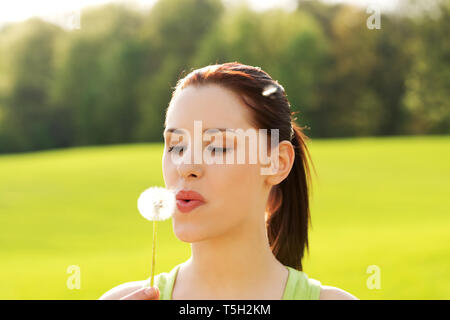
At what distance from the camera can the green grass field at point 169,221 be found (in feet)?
26.1

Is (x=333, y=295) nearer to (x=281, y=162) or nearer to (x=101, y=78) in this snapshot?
(x=281, y=162)

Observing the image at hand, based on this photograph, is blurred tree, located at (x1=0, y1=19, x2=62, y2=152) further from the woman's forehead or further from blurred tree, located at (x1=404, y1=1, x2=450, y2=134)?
the woman's forehead

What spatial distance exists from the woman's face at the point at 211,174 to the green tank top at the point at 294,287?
0.89ft

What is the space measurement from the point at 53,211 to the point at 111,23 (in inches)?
1181

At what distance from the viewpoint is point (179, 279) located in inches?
94.3

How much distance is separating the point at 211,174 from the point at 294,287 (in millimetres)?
561

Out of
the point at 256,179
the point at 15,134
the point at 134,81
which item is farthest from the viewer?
the point at 134,81

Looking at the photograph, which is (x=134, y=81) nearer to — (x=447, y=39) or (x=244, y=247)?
(x=447, y=39)

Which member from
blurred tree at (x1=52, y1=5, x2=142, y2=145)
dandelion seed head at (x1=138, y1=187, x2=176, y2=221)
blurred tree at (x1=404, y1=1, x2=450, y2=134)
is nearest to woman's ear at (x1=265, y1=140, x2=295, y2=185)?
dandelion seed head at (x1=138, y1=187, x2=176, y2=221)

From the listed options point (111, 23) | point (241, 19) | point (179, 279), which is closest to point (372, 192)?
point (179, 279)

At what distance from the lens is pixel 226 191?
2189 millimetres

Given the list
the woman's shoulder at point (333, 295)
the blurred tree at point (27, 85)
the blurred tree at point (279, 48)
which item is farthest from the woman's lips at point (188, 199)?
the blurred tree at point (27, 85)

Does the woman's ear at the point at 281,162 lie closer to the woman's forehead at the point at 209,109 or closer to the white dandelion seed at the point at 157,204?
the woman's forehead at the point at 209,109

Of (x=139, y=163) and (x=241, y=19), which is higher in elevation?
(x=241, y=19)
